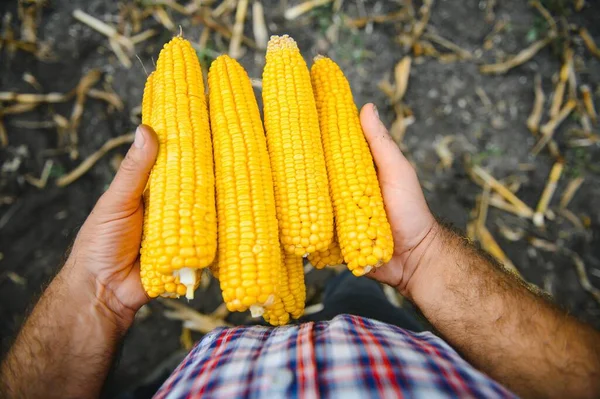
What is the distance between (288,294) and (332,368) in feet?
2.20

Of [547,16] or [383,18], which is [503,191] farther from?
[383,18]

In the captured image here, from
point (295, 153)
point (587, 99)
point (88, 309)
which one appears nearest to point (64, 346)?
point (88, 309)

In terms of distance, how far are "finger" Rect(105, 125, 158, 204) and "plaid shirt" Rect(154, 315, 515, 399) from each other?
0.84m

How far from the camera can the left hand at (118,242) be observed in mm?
1831

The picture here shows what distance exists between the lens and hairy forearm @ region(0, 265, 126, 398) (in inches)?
75.2

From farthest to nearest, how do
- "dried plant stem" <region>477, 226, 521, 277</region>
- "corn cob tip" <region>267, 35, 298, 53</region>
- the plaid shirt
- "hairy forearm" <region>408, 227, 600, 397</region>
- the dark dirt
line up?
1. "dried plant stem" <region>477, 226, 521, 277</region>
2. the dark dirt
3. "corn cob tip" <region>267, 35, 298, 53</region>
4. "hairy forearm" <region>408, 227, 600, 397</region>
5. the plaid shirt

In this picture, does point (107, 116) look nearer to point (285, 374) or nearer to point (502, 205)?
point (285, 374)

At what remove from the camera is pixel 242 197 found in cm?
178

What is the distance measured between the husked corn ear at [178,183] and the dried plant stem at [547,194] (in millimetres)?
3217

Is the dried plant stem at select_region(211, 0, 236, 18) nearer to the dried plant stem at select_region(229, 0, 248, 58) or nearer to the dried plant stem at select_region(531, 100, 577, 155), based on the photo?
the dried plant stem at select_region(229, 0, 248, 58)

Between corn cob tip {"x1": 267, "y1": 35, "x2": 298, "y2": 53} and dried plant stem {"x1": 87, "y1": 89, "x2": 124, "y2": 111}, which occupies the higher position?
dried plant stem {"x1": 87, "y1": 89, "x2": 124, "y2": 111}

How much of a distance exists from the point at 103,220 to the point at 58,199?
1.91m

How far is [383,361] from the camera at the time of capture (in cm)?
142

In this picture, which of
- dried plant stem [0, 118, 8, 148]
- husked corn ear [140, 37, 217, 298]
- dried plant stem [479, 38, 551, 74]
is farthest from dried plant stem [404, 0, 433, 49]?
dried plant stem [0, 118, 8, 148]
